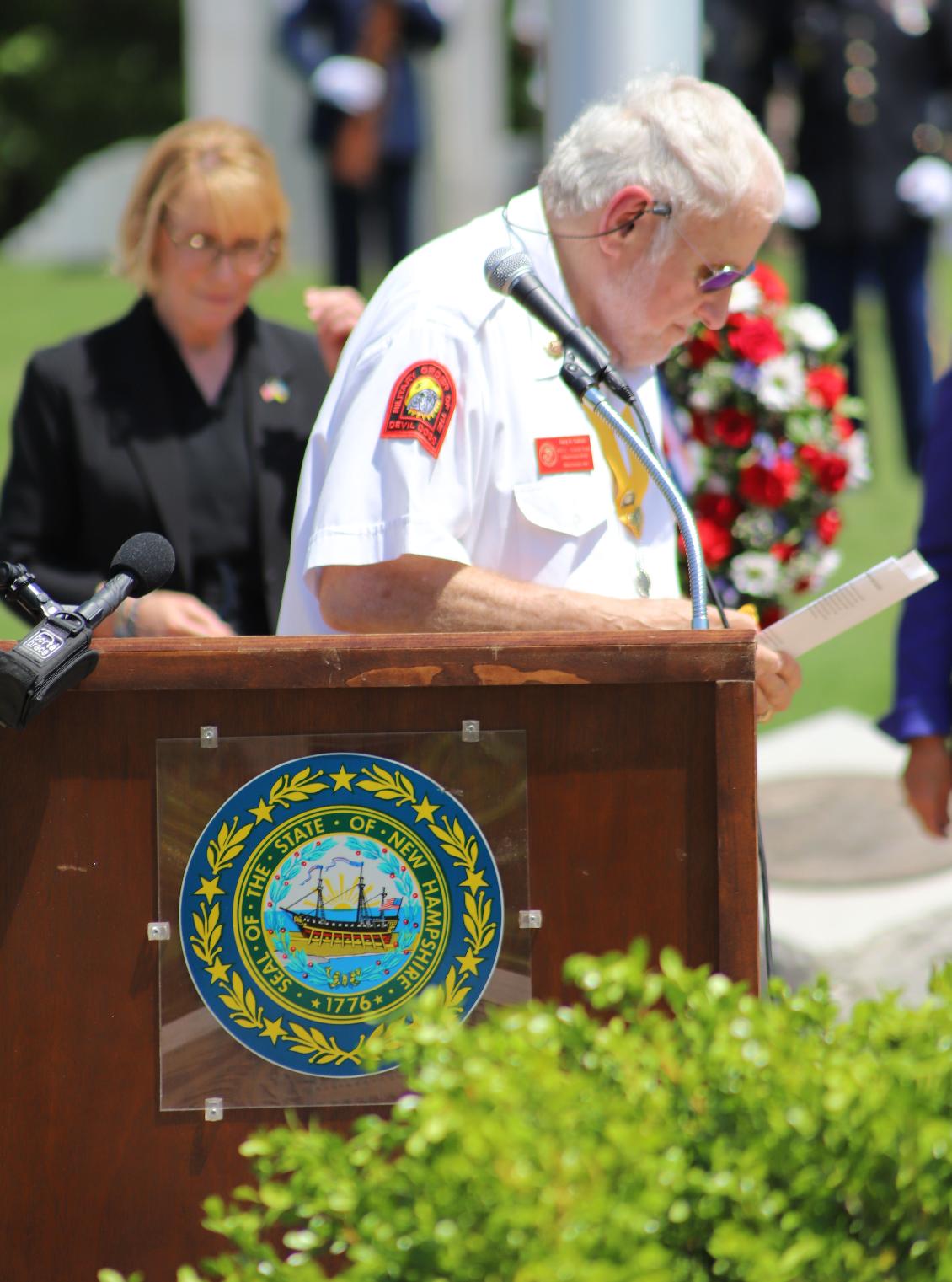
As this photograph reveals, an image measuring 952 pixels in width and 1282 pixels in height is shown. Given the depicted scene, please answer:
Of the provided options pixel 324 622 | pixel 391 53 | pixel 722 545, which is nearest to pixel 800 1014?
pixel 324 622

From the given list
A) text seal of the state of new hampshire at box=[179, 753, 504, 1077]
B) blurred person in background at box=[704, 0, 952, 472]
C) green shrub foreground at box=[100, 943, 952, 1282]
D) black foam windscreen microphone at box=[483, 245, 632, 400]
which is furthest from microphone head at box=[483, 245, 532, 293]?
blurred person in background at box=[704, 0, 952, 472]

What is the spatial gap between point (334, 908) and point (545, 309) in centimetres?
81

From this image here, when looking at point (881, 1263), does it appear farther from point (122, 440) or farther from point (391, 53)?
point (391, 53)

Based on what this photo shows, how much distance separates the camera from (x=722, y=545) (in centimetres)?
416

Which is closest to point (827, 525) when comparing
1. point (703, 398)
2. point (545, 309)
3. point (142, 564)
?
point (703, 398)

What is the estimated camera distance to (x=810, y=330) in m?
4.25

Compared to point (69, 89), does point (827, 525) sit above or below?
below

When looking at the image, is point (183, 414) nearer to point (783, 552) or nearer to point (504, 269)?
point (504, 269)

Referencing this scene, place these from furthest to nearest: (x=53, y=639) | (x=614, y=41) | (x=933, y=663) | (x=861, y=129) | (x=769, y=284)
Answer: (x=861, y=129)
(x=769, y=284)
(x=614, y=41)
(x=933, y=663)
(x=53, y=639)

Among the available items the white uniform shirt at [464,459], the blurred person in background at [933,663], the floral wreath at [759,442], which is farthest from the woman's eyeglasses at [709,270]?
the floral wreath at [759,442]

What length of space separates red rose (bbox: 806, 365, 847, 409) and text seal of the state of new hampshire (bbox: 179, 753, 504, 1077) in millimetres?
2364

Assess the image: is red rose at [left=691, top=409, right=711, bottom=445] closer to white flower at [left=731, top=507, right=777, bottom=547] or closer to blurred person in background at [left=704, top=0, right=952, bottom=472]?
white flower at [left=731, top=507, right=777, bottom=547]

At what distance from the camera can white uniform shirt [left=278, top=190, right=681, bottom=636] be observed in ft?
8.03

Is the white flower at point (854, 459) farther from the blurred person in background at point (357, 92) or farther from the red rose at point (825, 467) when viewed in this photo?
the blurred person in background at point (357, 92)
